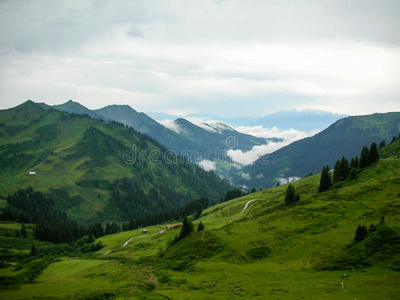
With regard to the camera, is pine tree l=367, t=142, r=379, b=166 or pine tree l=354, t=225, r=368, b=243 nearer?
pine tree l=354, t=225, r=368, b=243

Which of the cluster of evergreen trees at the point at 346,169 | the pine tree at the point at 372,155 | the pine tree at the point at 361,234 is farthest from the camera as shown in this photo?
the cluster of evergreen trees at the point at 346,169

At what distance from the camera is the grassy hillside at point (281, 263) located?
37812 millimetres

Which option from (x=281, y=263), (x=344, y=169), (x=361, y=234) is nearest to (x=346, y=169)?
(x=344, y=169)

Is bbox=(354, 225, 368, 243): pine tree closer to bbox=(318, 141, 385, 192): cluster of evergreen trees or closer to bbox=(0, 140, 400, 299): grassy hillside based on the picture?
bbox=(0, 140, 400, 299): grassy hillside

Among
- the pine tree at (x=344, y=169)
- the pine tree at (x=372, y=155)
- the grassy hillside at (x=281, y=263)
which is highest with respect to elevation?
the pine tree at (x=372, y=155)

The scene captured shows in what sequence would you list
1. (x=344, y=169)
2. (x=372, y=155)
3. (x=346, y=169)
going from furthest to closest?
1. (x=344, y=169)
2. (x=346, y=169)
3. (x=372, y=155)

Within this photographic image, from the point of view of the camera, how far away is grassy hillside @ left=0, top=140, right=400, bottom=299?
37812mm

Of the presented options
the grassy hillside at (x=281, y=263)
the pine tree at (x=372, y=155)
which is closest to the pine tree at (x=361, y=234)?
the grassy hillside at (x=281, y=263)

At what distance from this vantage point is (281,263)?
52.3m

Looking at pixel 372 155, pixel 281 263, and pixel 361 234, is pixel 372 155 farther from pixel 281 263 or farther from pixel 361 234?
pixel 281 263

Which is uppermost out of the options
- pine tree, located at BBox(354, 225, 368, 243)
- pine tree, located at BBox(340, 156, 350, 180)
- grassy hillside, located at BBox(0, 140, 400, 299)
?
pine tree, located at BBox(340, 156, 350, 180)

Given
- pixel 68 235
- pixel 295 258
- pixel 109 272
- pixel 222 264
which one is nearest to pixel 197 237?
pixel 222 264

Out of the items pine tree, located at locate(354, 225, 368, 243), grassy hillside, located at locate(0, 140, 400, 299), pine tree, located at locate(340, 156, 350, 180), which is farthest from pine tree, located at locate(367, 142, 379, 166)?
pine tree, located at locate(354, 225, 368, 243)

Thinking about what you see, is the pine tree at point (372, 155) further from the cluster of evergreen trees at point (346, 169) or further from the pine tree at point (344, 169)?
the pine tree at point (344, 169)
